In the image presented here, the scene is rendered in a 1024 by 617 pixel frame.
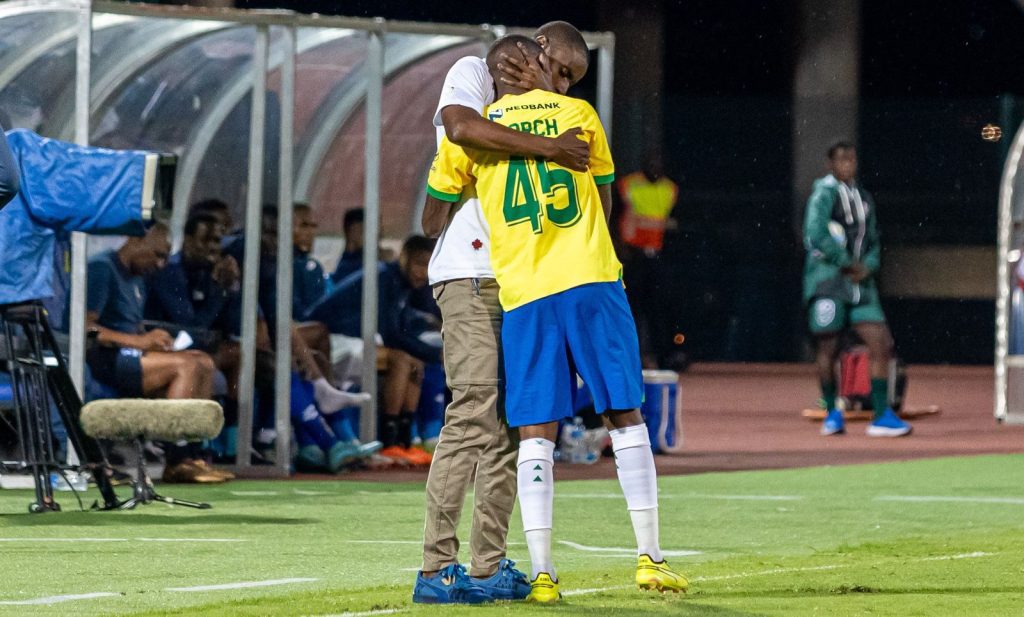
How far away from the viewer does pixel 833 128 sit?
2312 cm

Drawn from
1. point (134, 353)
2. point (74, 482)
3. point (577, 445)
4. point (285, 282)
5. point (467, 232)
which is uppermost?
point (467, 232)

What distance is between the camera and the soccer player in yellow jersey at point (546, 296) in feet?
21.9

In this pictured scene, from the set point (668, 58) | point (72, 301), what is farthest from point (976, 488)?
point (668, 58)

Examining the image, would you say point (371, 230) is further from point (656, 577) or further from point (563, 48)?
point (656, 577)

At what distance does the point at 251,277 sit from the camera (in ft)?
40.9

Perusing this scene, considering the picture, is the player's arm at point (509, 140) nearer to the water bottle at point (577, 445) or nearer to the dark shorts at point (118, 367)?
the dark shorts at point (118, 367)

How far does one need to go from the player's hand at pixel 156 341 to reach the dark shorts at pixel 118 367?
0.26 feet

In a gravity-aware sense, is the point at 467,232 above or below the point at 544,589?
above

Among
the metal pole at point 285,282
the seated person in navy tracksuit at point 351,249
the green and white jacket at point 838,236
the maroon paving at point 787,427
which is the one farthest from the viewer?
the green and white jacket at point 838,236

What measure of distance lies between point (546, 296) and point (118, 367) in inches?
→ 226

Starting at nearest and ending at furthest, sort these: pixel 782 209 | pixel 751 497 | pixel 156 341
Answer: pixel 751 497, pixel 156 341, pixel 782 209

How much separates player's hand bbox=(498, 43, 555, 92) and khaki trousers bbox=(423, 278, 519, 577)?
0.63 m

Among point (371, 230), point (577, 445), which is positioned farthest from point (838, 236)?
point (371, 230)

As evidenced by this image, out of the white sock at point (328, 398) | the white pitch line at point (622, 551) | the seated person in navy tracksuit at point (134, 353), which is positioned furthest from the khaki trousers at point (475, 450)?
the white sock at point (328, 398)
